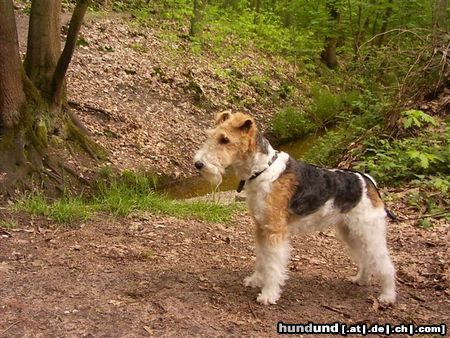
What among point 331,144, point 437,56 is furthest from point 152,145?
point 437,56

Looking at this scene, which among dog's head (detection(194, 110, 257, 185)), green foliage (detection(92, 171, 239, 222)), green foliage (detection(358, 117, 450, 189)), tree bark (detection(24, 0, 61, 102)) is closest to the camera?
dog's head (detection(194, 110, 257, 185))

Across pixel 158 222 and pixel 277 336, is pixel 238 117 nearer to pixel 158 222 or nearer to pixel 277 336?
pixel 277 336

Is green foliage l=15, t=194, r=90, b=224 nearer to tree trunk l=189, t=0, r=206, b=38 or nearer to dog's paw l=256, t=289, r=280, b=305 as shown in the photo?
dog's paw l=256, t=289, r=280, b=305

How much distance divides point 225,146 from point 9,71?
4.94 metres

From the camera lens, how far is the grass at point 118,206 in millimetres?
6195

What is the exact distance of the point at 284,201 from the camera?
166 inches

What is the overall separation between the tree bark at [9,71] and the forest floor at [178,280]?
2089 millimetres

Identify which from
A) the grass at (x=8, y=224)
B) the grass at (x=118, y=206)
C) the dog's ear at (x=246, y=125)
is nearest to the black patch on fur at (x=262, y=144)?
the dog's ear at (x=246, y=125)

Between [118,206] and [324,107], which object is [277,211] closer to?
[118,206]

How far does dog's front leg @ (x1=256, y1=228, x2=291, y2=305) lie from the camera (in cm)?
416

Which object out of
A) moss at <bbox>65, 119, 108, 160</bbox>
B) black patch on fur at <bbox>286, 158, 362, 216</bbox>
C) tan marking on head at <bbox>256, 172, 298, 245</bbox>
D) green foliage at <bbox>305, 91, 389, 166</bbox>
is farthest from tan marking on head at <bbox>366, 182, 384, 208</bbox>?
moss at <bbox>65, 119, 108, 160</bbox>

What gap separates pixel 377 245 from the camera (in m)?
4.39

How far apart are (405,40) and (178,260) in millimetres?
9059

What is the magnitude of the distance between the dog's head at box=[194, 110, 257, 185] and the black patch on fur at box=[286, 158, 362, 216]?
536mm
